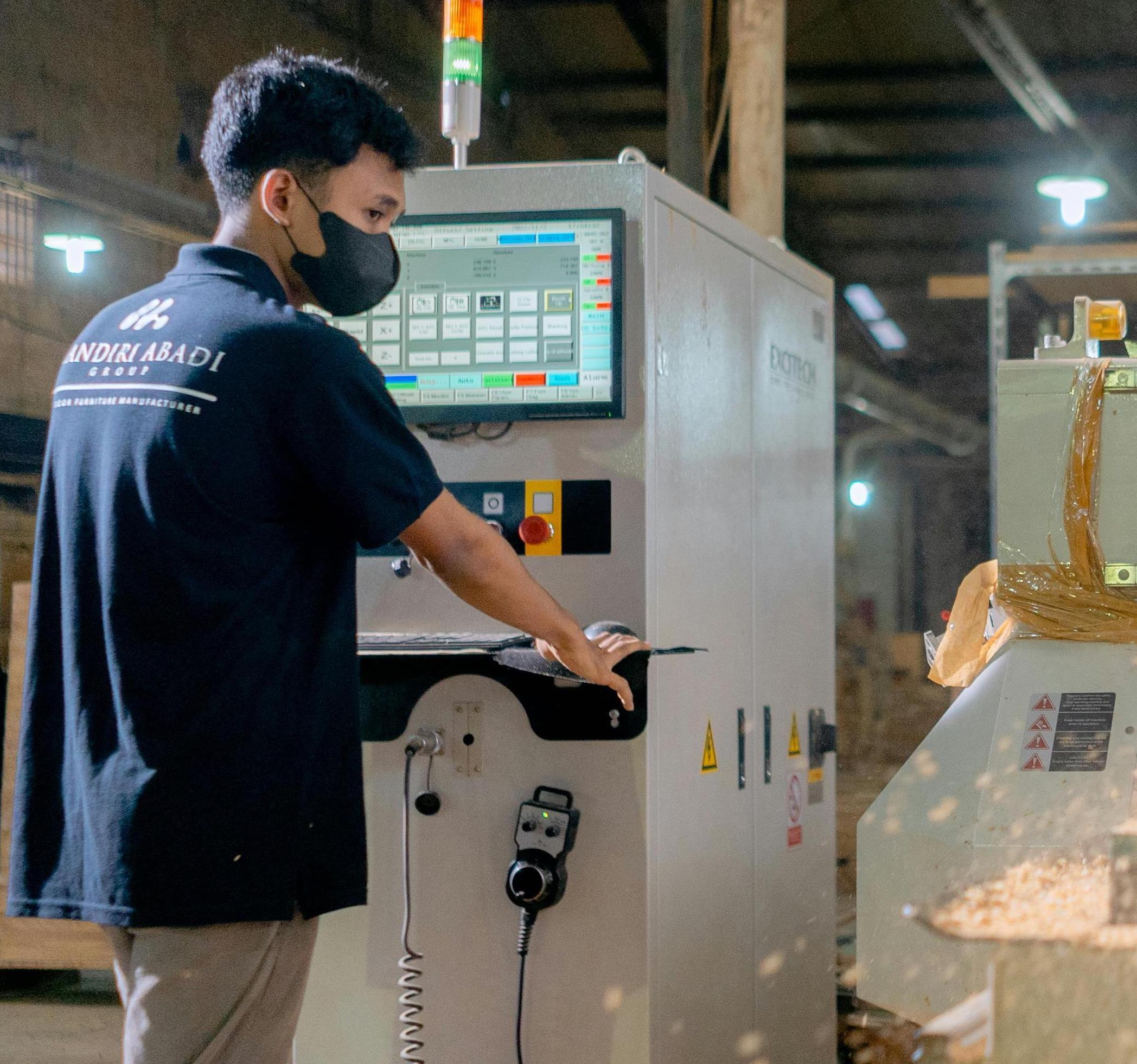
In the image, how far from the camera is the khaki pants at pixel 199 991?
1.34 metres

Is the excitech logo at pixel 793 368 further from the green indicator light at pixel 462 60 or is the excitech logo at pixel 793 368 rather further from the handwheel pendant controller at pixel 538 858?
the handwheel pendant controller at pixel 538 858

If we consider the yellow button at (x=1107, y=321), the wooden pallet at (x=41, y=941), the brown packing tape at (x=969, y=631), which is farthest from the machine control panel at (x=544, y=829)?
the wooden pallet at (x=41, y=941)

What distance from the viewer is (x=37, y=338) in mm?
4711

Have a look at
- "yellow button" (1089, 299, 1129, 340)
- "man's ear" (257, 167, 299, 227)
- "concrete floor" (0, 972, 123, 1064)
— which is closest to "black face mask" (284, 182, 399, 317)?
"man's ear" (257, 167, 299, 227)

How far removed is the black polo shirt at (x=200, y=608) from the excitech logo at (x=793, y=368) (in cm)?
154

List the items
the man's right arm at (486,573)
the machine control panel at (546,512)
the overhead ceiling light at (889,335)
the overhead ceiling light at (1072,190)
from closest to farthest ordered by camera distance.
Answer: the man's right arm at (486,573)
the machine control panel at (546,512)
the overhead ceiling light at (1072,190)
the overhead ceiling light at (889,335)

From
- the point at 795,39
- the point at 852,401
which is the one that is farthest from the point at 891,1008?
the point at 852,401

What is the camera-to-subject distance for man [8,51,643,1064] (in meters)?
1.34

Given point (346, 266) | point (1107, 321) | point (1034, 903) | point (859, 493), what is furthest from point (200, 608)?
point (859, 493)

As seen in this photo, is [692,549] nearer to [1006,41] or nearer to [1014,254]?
[1006,41]

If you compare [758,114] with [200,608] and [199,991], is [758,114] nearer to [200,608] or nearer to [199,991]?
[200,608]

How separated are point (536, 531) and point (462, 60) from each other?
0.85 meters

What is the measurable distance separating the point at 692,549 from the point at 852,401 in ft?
33.7

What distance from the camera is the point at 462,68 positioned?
2.37 m
